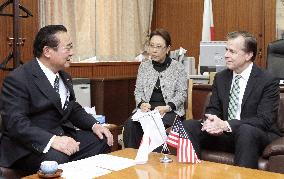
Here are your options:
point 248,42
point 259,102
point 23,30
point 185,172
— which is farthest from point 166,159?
point 23,30

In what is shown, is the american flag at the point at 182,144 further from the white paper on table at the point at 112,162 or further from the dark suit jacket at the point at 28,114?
the dark suit jacket at the point at 28,114

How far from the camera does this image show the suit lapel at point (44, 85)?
2635mm

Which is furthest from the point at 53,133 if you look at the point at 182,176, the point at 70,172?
the point at 182,176

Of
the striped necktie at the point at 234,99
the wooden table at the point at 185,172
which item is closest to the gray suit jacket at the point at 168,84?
the striped necktie at the point at 234,99

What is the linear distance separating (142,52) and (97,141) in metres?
3.22

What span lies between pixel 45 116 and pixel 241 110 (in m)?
1.38

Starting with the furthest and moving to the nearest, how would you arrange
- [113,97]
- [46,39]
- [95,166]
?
[113,97], [46,39], [95,166]

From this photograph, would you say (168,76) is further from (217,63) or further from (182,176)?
(182,176)

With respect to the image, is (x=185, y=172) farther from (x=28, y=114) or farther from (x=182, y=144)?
(x=28, y=114)

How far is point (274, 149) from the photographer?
259 cm

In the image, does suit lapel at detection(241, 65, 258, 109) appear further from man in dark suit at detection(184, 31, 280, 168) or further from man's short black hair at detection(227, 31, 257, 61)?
man's short black hair at detection(227, 31, 257, 61)

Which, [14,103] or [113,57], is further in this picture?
[113,57]

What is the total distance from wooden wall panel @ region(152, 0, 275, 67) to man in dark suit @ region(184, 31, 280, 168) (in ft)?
8.55

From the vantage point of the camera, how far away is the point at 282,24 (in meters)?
5.43
